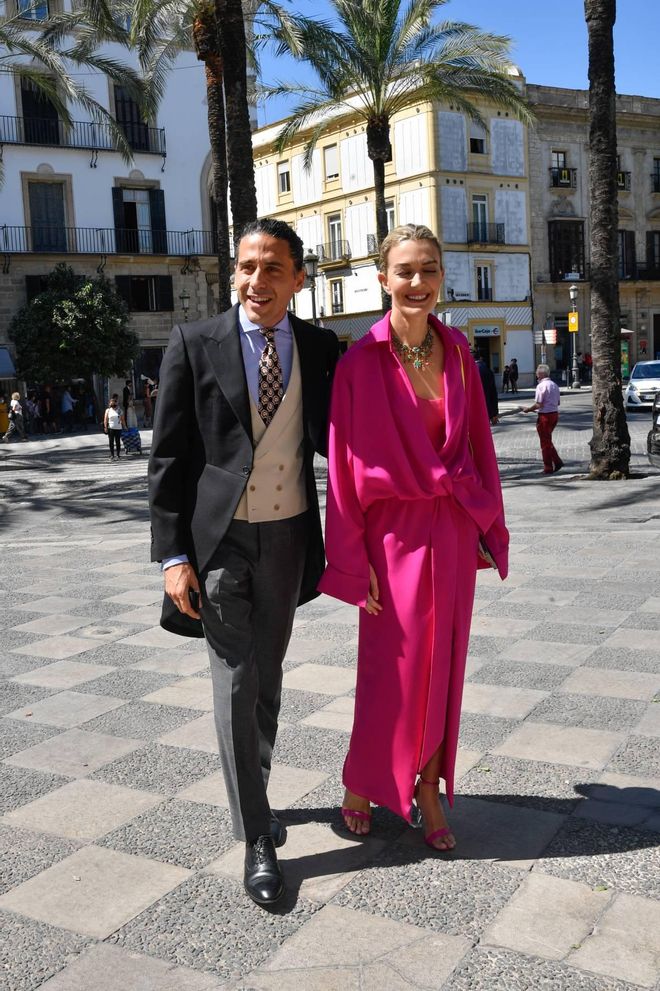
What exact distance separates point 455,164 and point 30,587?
3867 cm

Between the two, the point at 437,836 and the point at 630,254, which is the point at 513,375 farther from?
the point at 437,836

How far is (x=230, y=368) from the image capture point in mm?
3125

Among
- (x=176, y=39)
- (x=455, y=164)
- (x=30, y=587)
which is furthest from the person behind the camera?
(x=455, y=164)

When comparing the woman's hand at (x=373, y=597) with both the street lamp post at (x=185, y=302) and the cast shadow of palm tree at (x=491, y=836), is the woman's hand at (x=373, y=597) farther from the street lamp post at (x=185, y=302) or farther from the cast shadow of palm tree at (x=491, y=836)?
A: the street lamp post at (x=185, y=302)

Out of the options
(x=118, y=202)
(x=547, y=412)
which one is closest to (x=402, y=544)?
(x=547, y=412)

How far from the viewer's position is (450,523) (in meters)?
3.24

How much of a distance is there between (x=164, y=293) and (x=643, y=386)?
1736cm

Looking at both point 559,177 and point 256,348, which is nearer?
point 256,348

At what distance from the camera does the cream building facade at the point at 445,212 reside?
141 feet

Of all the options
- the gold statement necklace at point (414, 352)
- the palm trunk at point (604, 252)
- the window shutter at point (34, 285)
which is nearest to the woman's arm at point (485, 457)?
the gold statement necklace at point (414, 352)

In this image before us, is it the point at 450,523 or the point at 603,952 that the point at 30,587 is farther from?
the point at 603,952

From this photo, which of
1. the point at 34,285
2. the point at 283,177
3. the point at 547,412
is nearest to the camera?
the point at 547,412

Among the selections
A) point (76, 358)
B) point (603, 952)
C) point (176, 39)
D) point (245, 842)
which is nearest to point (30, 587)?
point (245, 842)

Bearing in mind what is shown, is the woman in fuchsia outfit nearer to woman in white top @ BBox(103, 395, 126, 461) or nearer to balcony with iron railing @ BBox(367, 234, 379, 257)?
woman in white top @ BBox(103, 395, 126, 461)
